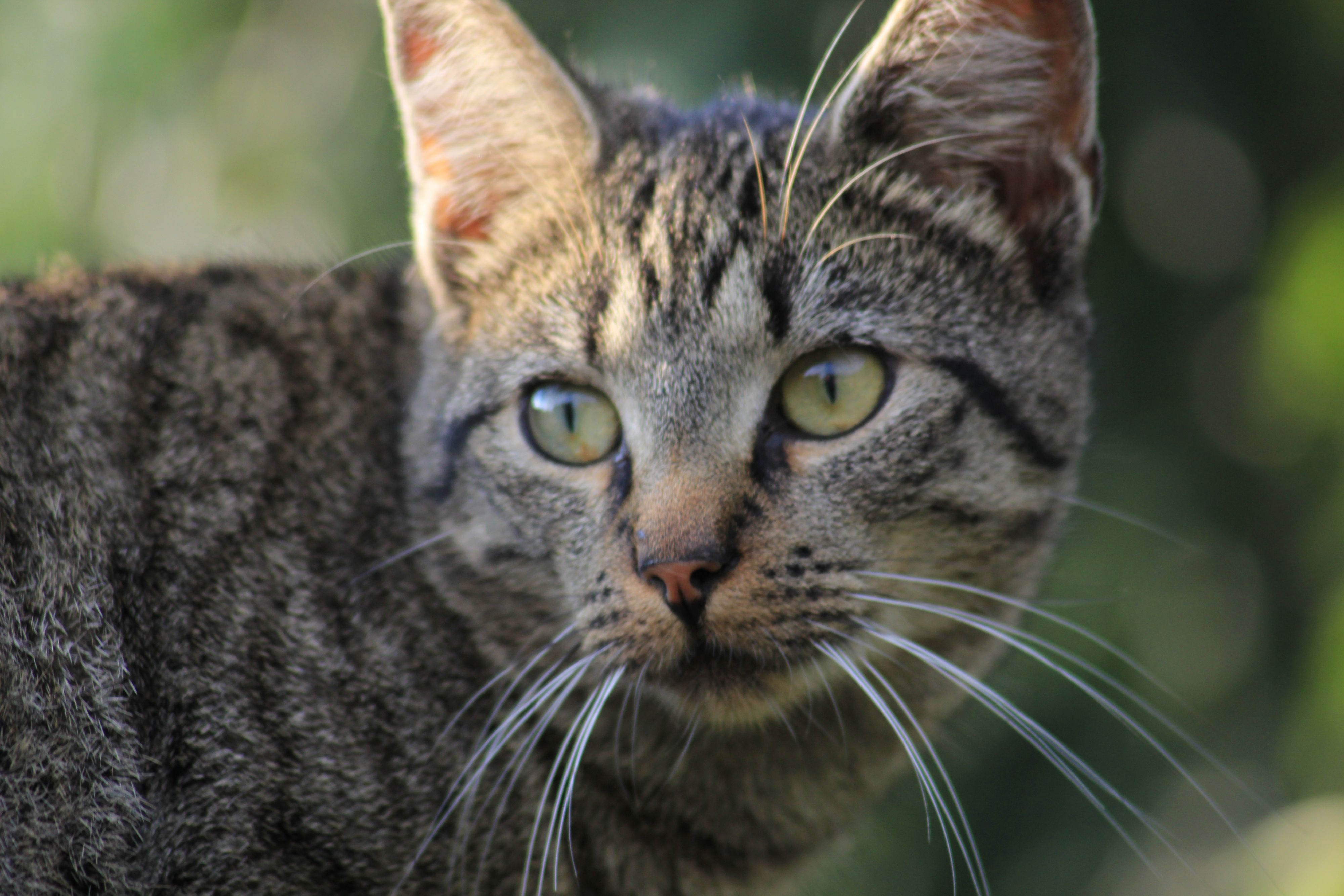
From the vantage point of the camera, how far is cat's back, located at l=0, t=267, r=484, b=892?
172 centimetres

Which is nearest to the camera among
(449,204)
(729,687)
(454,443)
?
(729,687)

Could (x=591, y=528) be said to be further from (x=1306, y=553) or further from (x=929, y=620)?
(x=1306, y=553)

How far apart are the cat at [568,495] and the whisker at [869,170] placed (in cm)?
1

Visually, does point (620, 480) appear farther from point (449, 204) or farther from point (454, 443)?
point (449, 204)

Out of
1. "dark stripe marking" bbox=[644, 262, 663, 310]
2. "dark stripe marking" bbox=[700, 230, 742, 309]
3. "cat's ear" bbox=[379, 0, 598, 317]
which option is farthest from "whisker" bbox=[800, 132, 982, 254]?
"cat's ear" bbox=[379, 0, 598, 317]

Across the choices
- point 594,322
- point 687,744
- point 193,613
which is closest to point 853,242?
point 594,322

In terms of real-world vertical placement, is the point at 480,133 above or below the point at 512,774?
above

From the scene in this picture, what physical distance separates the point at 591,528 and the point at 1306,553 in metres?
1.80

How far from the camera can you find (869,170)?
6.10 feet

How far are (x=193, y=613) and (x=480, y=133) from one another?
984 mm

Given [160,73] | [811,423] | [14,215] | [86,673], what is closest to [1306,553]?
[811,423]

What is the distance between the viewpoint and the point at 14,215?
2979 mm

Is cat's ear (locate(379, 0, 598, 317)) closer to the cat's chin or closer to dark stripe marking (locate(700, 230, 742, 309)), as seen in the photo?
dark stripe marking (locate(700, 230, 742, 309))

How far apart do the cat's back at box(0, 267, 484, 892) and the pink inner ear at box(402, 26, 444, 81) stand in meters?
0.55
